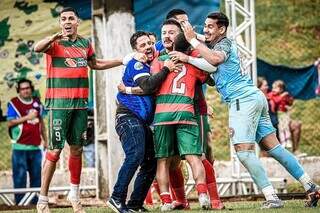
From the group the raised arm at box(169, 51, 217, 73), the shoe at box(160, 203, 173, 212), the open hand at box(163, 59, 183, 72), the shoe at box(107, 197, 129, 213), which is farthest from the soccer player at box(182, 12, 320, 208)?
the shoe at box(107, 197, 129, 213)

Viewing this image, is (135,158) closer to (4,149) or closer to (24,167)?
(24,167)

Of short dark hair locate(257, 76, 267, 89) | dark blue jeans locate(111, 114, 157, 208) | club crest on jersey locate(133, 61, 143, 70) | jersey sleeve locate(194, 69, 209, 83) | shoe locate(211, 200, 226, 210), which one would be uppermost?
short dark hair locate(257, 76, 267, 89)

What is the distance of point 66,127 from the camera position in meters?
11.4

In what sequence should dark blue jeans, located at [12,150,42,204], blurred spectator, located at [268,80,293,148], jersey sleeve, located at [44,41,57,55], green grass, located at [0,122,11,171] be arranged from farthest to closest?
green grass, located at [0,122,11,171] < blurred spectator, located at [268,80,293,148] < dark blue jeans, located at [12,150,42,204] < jersey sleeve, located at [44,41,57,55]

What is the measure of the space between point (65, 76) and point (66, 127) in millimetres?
563

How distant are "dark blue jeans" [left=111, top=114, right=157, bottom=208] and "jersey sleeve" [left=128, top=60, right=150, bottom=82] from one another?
46cm

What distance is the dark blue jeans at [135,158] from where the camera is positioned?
37.4 ft

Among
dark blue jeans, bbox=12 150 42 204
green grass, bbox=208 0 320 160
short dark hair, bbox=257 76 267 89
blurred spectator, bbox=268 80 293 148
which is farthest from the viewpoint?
green grass, bbox=208 0 320 160

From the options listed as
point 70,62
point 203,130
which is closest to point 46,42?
point 70,62

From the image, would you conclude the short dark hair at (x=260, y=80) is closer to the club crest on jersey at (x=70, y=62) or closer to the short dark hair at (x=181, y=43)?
the short dark hair at (x=181, y=43)

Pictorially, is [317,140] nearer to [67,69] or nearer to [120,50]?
[120,50]

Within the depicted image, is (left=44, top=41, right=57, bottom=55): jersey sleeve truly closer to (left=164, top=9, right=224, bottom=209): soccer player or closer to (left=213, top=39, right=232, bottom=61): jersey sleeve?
(left=164, top=9, right=224, bottom=209): soccer player

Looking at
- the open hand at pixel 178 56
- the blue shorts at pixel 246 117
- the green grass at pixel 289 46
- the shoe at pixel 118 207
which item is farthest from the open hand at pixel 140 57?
the green grass at pixel 289 46

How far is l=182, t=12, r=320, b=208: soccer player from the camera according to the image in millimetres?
11703
